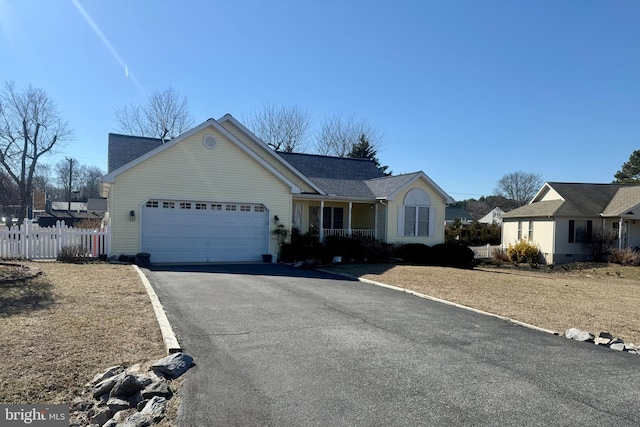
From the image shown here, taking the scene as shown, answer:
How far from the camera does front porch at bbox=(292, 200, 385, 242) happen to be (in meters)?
22.0

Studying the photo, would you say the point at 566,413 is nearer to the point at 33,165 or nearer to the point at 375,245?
the point at 375,245

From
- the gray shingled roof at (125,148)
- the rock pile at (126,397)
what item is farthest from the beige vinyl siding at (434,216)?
the rock pile at (126,397)

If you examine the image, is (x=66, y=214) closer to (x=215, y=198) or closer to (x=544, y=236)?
(x=215, y=198)

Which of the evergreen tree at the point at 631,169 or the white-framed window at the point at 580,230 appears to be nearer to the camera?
the white-framed window at the point at 580,230

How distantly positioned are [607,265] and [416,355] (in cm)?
2561

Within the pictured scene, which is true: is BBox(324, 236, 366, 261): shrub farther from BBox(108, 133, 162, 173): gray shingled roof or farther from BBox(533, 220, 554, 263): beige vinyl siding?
BBox(533, 220, 554, 263): beige vinyl siding

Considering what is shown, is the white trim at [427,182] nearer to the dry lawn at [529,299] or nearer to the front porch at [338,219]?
the front porch at [338,219]

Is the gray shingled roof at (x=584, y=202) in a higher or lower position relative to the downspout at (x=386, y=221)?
higher

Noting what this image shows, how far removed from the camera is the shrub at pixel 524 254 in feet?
93.5

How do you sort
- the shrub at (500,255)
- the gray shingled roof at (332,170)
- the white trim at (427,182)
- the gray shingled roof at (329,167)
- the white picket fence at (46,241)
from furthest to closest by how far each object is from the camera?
1. the shrub at (500,255)
2. the gray shingled roof at (329,167)
3. the white trim at (427,182)
4. the gray shingled roof at (332,170)
5. the white picket fence at (46,241)

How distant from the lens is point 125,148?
63.3 feet

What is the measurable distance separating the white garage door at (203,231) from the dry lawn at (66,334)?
644 centimetres

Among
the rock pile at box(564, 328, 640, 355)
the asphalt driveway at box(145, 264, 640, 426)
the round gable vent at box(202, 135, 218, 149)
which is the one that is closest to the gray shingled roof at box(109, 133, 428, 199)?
the round gable vent at box(202, 135, 218, 149)

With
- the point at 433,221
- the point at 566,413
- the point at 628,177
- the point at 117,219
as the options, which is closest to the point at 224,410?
the point at 566,413
